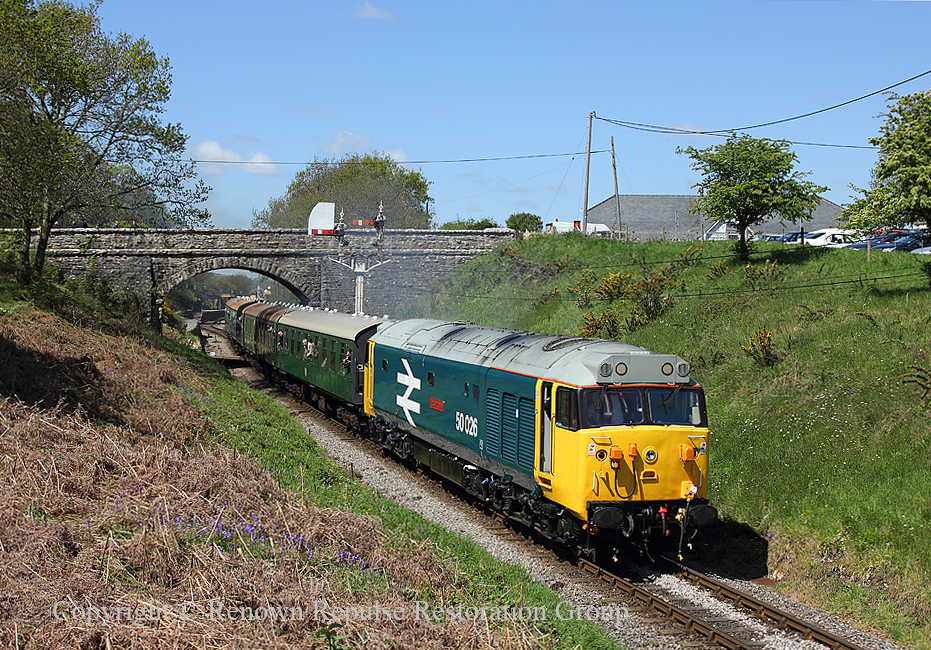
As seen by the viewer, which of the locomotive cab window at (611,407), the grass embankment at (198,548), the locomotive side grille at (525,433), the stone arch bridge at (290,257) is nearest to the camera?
the grass embankment at (198,548)

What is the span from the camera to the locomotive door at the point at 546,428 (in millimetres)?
11133

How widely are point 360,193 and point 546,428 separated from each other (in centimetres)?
7026

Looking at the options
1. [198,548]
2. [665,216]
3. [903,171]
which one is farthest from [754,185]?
[665,216]

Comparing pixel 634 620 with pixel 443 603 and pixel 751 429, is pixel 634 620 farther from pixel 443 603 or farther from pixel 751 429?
pixel 751 429

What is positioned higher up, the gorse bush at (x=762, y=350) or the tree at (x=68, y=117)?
the tree at (x=68, y=117)

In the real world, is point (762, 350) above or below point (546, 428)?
above

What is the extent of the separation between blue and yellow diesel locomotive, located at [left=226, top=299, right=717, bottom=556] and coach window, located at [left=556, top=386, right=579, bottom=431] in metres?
0.02

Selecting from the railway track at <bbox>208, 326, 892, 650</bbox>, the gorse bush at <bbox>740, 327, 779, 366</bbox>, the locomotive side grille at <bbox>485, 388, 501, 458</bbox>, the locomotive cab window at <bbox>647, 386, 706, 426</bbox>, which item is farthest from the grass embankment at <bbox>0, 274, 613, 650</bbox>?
the gorse bush at <bbox>740, 327, 779, 366</bbox>

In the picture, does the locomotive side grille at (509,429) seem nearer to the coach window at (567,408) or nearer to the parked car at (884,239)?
the coach window at (567,408)

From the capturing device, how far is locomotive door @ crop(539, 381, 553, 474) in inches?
438

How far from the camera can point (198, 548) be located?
8062 millimetres

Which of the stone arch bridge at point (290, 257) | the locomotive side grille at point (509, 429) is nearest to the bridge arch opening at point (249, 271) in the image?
the stone arch bridge at point (290, 257)

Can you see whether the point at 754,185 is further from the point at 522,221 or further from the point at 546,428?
the point at 522,221

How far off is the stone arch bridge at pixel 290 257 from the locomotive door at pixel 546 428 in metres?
28.2
